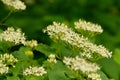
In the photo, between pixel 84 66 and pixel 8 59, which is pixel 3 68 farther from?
pixel 84 66

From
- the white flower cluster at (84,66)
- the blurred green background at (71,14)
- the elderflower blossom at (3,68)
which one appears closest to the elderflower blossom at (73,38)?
the white flower cluster at (84,66)

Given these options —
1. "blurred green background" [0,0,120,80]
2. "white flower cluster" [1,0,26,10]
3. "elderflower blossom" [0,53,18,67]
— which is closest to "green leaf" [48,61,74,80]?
"elderflower blossom" [0,53,18,67]

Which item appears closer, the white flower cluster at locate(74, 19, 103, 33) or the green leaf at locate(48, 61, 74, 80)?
the green leaf at locate(48, 61, 74, 80)

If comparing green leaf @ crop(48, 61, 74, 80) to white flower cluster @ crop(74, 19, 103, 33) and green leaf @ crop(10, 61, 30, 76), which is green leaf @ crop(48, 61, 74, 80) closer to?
green leaf @ crop(10, 61, 30, 76)

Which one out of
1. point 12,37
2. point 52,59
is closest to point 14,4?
point 12,37

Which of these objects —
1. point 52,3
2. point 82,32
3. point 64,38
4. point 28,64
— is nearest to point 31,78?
point 28,64
